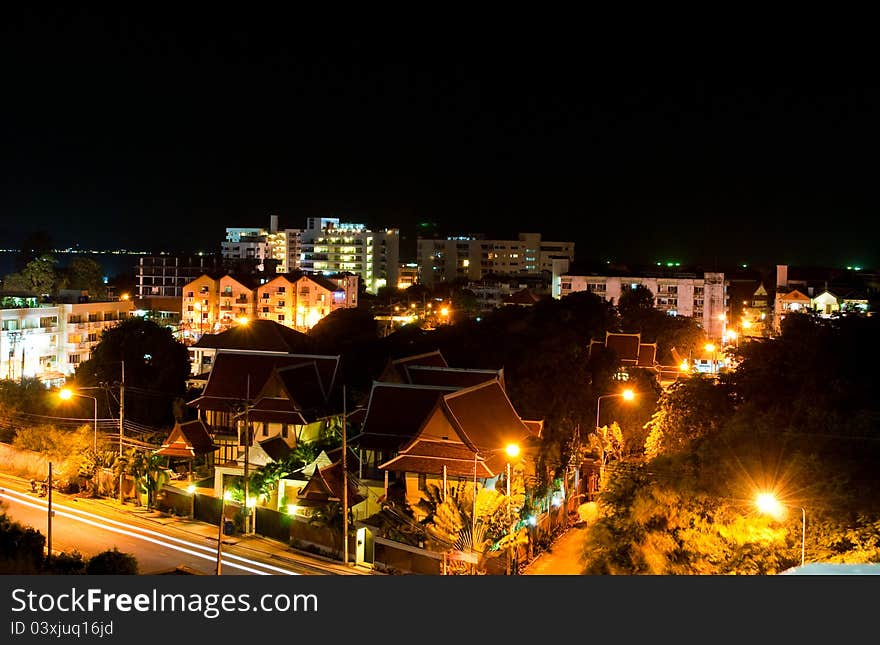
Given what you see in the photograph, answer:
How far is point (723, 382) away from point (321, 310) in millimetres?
35641

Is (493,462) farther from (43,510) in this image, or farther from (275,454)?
(43,510)

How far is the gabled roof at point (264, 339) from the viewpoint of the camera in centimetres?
3644

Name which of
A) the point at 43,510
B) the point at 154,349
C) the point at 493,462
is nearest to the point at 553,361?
the point at 493,462

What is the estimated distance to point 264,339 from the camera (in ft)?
122

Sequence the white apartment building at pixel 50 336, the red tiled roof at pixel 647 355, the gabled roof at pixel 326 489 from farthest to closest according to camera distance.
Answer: the white apartment building at pixel 50 336 < the red tiled roof at pixel 647 355 < the gabled roof at pixel 326 489

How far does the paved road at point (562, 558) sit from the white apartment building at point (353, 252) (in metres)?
58.3

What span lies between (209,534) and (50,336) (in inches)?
981

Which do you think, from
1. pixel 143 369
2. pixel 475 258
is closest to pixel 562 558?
pixel 143 369

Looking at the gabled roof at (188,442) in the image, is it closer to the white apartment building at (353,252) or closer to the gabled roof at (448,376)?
the gabled roof at (448,376)

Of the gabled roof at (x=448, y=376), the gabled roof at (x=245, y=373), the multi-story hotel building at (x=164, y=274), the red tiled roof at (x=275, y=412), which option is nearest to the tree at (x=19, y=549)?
the red tiled roof at (x=275, y=412)

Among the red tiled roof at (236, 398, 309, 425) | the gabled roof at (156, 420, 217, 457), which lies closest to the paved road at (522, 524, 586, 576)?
the red tiled roof at (236, 398, 309, 425)

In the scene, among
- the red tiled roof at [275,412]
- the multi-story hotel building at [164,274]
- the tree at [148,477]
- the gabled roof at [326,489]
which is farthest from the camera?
the multi-story hotel building at [164,274]

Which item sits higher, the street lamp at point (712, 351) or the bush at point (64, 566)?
the street lamp at point (712, 351)

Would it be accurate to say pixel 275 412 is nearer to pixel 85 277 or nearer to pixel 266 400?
pixel 266 400
